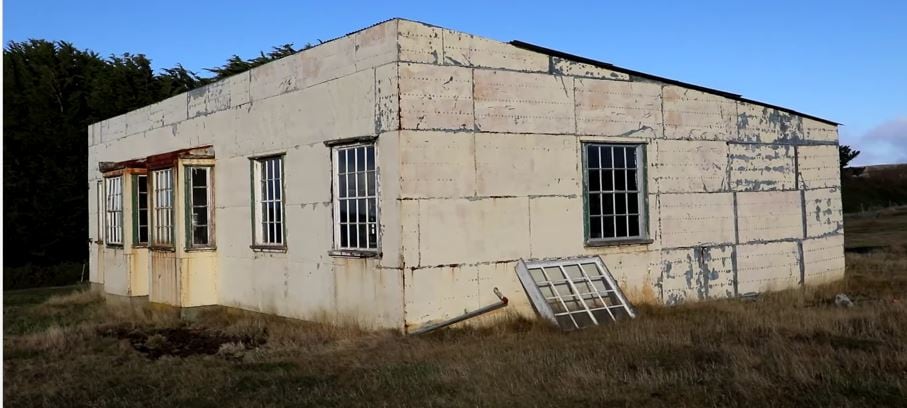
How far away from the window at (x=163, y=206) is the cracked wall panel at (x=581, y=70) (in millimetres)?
6821

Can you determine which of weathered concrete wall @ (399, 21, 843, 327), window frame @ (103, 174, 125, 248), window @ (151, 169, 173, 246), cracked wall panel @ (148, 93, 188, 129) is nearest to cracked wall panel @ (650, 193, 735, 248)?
weathered concrete wall @ (399, 21, 843, 327)

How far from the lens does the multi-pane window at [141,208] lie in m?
15.7

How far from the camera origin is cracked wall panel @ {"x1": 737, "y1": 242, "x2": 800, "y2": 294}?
14.0m

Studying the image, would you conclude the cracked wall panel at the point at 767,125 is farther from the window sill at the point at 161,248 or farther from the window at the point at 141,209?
the window at the point at 141,209

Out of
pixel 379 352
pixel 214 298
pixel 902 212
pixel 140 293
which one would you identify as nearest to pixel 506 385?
pixel 379 352

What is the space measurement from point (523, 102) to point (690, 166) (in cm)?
354

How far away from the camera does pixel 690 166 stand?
13.4 meters

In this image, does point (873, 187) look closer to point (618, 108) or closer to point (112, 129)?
point (618, 108)

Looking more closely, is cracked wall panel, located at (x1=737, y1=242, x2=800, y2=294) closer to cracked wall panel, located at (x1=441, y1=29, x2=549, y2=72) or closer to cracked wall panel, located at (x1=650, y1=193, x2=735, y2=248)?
cracked wall panel, located at (x1=650, y1=193, x2=735, y2=248)

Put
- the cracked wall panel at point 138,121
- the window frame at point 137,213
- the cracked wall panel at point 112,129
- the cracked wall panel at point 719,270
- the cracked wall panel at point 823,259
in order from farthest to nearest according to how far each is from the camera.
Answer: the cracked wall panel at point 112,129 → the cracked wall panel at point 138,121 → the window frame at point 137,213 → the cracked wall panel at point 823,259 → the cracked wall panel at point 719,270

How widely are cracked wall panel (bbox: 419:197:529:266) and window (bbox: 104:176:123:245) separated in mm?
8548

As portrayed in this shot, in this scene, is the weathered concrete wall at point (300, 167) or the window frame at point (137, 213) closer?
the weathered concrete wall at point (300, 167)

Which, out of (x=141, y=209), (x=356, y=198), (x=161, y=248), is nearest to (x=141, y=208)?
(x=141, y=209)

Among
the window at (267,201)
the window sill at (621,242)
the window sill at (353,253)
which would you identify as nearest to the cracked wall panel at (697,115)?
the window sill at (621,242)
